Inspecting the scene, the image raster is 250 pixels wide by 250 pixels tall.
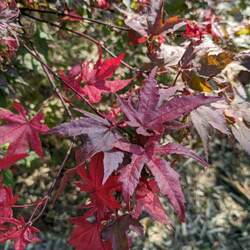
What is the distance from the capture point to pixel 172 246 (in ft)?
7.45

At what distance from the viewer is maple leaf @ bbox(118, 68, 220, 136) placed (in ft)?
3.07

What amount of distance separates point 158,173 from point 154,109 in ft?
0.44

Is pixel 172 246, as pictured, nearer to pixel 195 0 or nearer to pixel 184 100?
pixel 195 0

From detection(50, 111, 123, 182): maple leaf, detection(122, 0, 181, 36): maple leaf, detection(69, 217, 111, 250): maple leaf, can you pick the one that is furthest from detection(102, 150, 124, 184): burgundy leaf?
detection(122, 0, 181, 36): maple leaf

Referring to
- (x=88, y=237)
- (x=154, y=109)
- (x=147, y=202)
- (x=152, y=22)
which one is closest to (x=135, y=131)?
(x=154, y=109)

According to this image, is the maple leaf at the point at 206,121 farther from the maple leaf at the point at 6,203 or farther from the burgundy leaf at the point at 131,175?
the maple leaf at the point at 6,203

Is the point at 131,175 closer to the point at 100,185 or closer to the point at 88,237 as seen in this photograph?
the point at 100,185

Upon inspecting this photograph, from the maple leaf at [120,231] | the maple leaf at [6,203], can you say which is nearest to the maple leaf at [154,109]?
the maple leaf at [120,231]

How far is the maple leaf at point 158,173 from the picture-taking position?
0.90 meters

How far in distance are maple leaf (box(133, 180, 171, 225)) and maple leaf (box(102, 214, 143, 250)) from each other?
0.03m

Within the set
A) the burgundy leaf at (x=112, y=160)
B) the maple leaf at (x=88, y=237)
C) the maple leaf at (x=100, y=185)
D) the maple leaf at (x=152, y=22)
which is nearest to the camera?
the burgundy leaf at (x=112, y=160)

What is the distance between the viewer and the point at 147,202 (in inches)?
43.5

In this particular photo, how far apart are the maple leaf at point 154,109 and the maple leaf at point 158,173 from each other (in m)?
0.03

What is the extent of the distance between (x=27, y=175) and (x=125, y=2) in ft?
4.22
